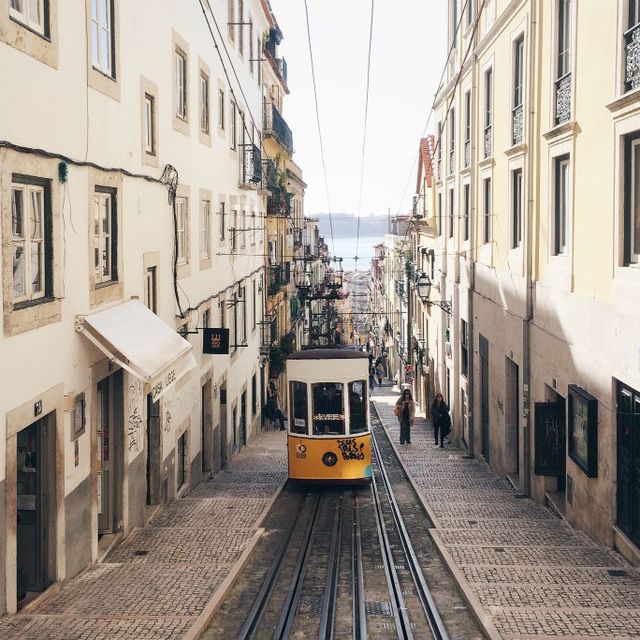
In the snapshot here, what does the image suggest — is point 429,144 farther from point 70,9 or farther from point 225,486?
point 70,9

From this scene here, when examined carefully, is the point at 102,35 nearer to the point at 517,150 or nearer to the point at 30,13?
the point at 30,13

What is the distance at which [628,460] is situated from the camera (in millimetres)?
11469

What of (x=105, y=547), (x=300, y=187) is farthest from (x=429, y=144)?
(x=105, y=547)

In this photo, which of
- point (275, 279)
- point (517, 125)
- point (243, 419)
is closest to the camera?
point (517, 125)

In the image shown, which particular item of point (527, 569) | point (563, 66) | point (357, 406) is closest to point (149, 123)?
point (357, 406)

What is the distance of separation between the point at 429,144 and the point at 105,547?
34487 millimetres

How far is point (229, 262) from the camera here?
23.7 meters

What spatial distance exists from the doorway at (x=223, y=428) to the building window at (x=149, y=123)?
8769 mm

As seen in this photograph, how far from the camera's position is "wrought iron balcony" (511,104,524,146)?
17.6m

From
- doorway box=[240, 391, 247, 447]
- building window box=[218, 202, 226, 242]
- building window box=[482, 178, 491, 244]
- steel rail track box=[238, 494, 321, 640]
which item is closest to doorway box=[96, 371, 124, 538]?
steel rail track box=[238, 494, 321, 640]

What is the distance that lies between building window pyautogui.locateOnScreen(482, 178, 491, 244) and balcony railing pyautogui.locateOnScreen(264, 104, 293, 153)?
43.0ft

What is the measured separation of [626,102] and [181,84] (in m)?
9.53

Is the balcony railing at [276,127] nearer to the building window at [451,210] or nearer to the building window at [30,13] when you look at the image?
the building window at [451,210]

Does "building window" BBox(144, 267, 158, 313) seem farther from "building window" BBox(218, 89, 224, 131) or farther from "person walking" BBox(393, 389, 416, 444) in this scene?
"person walking" BBox(393, 389, 416, 444)
